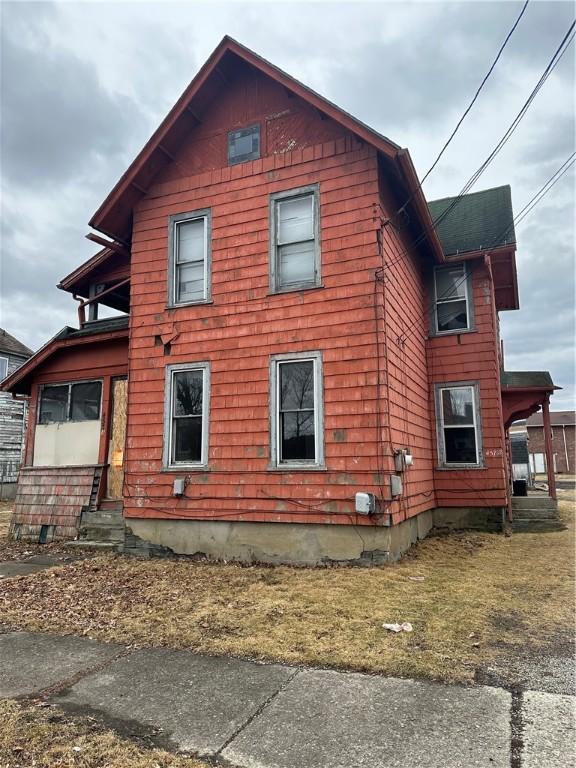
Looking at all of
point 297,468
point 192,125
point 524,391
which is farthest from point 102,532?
point 524,391

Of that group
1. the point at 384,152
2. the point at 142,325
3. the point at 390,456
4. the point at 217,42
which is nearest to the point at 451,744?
the point at 390,456

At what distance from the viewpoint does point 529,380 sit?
42.1 feet

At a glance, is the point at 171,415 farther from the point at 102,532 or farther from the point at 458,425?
the point at 458,425

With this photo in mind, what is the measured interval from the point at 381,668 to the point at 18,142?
1138 inches

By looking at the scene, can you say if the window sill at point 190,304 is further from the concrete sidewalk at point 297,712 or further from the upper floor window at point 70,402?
the concrete sidewalk at point 297,712

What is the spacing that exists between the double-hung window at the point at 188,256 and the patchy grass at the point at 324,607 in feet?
15.7

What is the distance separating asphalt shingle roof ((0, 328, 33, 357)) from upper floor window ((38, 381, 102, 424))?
1801 cm

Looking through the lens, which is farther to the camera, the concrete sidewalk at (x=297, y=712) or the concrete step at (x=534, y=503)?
the concrete step at (x=534, y=503)

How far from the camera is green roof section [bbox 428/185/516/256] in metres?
11.9

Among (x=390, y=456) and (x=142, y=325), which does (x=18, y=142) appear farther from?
(x=390, y=456)

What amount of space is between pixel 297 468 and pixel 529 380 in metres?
7.63

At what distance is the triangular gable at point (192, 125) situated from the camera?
26.7 ft

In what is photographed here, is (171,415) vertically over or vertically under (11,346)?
under

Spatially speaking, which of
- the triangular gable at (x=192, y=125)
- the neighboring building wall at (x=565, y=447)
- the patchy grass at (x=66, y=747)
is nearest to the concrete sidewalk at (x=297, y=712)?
the patchy grass at (x=66, y=747)
